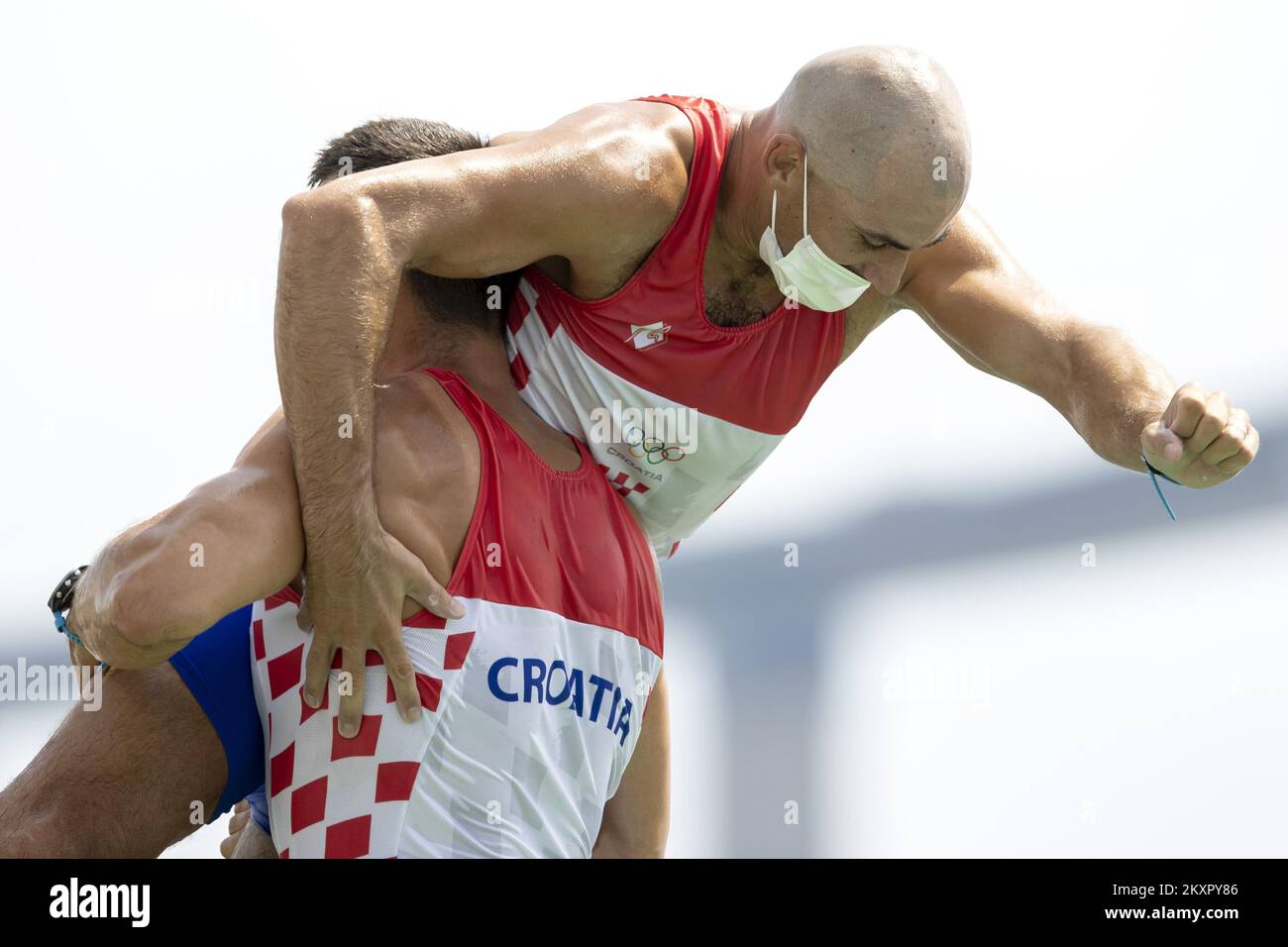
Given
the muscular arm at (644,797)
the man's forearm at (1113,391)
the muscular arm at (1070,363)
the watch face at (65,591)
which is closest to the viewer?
the muscular arm at (1070,363)

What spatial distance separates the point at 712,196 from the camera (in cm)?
259

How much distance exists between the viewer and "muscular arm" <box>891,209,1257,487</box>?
7.09 ft

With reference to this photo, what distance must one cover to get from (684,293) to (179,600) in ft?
3.27

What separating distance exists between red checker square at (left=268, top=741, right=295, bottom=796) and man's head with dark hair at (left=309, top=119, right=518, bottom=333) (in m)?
0.77

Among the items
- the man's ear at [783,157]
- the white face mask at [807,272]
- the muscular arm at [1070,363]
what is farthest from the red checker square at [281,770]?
the muscular arm at [1070,363]

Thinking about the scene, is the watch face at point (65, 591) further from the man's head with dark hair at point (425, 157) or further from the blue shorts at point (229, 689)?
the man's head with dark hair at point (425, 157)

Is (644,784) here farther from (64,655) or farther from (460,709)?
(64,655)

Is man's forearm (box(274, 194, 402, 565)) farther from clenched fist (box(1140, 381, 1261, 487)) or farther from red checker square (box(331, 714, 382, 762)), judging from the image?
clenched fist (box(1140, 381, 1261, 487))

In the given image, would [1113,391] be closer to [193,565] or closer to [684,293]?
[684,293]

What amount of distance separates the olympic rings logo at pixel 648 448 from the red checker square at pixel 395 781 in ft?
2.28

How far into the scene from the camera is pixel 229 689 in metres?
2.37

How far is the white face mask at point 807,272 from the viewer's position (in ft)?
8.45

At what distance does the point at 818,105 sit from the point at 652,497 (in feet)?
2.44
